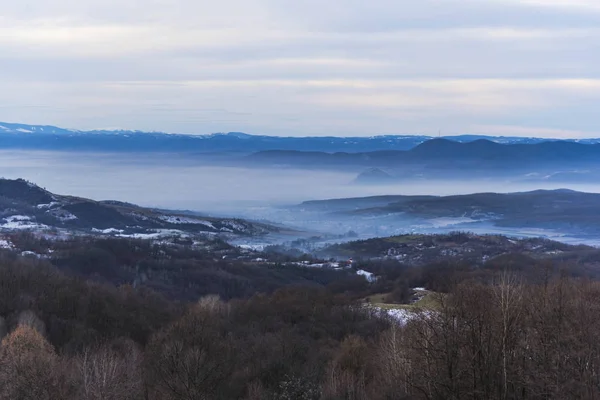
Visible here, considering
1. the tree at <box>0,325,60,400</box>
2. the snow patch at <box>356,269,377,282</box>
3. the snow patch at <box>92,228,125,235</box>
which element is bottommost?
the snow patch at <box>92,228,125,235</box>

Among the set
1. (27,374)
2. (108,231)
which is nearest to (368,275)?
(108,231)

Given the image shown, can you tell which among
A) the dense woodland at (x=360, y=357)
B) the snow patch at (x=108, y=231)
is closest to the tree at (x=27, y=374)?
the dense woodland at (x=360, y=357)

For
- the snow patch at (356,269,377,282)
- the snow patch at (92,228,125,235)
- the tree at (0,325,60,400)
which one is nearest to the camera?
the tree at (0,325,60,400)

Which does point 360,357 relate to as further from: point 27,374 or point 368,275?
point 368,275

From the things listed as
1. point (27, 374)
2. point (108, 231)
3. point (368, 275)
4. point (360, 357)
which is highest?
point (27, 374)

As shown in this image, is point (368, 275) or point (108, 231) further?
point (108, 231)

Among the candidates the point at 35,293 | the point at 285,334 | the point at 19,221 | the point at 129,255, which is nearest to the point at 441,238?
the point at 129,255

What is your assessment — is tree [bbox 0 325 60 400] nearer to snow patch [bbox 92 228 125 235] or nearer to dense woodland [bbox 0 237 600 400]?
dense woodland [bbox 0 237 600 400]

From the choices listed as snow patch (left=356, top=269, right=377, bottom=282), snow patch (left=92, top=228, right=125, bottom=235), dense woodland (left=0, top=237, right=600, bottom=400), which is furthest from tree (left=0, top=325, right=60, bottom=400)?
snow patch (left=92, top=228, right=125, bottom=235)

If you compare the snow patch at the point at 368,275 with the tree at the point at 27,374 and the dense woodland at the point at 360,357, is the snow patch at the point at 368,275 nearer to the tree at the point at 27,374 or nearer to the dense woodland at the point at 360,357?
the dense woodland at the point at 360,357

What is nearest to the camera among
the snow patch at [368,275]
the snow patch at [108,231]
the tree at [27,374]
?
the tree at [27,374]

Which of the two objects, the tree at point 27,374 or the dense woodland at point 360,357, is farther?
the tree at point 27,374
